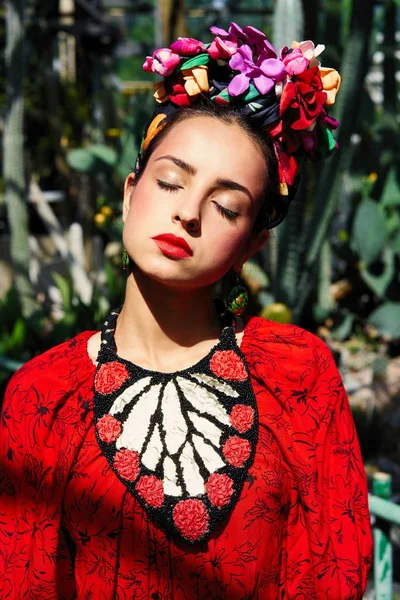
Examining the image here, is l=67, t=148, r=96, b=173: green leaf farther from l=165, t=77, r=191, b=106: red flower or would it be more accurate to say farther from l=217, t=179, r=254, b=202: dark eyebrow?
l=217, t=179, r=254, b=202: dark eyebrow

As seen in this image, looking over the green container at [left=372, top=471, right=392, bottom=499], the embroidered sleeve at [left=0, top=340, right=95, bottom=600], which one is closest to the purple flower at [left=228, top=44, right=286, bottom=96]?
the embroidered sleeve at [left=0, top=340, right=95, bottom=600]

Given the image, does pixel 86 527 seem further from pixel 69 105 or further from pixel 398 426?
pixel 69 105

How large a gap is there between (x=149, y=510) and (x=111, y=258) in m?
3.44

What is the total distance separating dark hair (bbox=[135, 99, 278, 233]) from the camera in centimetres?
124

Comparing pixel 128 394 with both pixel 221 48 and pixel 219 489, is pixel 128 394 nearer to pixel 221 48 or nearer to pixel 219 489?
pixel 219 489

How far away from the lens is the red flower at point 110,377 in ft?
3.93

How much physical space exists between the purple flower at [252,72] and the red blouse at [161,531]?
0.46 metres

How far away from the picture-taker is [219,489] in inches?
44.6

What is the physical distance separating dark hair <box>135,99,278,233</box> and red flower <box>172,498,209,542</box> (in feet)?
1.69

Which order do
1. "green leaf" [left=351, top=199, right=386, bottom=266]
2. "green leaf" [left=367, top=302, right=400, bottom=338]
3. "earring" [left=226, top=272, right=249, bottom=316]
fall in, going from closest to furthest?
"earring" [left=226, top=272, right=249, bottom=316]
"green leaf" [left=367, top=302, right=400, bottom=338]
"green leaf" [left=351, top=199, right=386, bottom=266]

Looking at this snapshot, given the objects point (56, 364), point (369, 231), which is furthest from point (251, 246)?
point (369, 231)

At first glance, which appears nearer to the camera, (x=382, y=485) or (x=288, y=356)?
(x=288, y=356)

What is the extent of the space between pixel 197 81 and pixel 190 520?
73 cm

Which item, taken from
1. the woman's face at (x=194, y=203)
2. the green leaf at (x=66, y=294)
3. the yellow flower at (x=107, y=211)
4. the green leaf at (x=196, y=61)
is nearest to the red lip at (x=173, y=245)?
the woman's face at (x=194, y=203)
